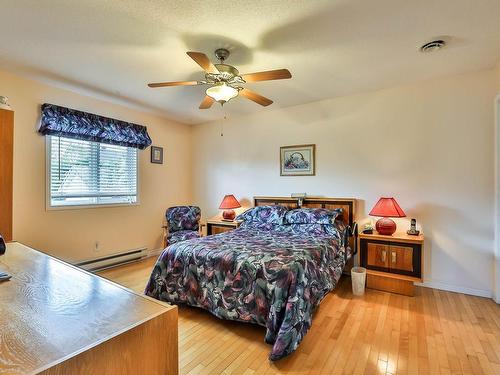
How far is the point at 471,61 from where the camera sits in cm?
270

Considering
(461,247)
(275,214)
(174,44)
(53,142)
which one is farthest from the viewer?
(275,214)

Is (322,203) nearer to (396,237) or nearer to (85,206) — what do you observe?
(396,237)

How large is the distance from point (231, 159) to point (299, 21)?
2.97m

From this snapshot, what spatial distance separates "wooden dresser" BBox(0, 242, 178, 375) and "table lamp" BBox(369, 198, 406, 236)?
286cm

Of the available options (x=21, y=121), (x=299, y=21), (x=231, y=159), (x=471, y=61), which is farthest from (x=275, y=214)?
(x=21, y=121)

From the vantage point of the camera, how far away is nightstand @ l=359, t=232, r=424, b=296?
292cm

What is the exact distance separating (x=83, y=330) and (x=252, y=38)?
232 centimetres

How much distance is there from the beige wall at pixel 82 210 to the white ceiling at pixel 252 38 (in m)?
0.36

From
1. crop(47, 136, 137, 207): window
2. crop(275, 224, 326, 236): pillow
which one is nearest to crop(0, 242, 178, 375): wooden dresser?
crop(275, 224, 326, 236): pillow

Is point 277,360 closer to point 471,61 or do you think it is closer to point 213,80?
point 213,80

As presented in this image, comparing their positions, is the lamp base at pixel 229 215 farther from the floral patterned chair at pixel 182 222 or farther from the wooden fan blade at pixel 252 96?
the wooden fan blade at pixel 252 96

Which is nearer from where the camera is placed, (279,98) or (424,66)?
(424,66)

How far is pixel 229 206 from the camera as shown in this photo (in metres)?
4.41

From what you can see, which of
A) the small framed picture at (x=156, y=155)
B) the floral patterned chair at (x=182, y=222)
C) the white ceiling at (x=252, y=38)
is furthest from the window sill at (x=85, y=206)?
the white ceiling at (x=252, y=38)
